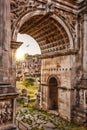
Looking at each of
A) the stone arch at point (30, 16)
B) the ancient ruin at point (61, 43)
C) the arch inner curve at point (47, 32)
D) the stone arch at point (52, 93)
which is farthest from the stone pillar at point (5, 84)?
the stone arch at point (52, 93)

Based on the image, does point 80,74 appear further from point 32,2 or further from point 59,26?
point 32,2

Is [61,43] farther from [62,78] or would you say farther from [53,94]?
[53,94]

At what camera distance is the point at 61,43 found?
1243cm

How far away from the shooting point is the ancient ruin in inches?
392

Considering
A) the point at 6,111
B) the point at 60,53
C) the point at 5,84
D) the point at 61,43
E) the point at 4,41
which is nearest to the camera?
the point at 6,111

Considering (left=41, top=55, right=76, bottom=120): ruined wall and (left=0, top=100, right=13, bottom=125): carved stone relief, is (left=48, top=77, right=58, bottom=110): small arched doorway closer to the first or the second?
(left=41, top=55, right=76, bottom=120): ruined wall

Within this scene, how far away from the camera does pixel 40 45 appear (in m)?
14.3

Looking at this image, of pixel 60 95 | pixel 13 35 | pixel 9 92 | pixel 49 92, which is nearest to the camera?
pixel 9 92

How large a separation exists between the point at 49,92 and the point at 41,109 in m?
1.58

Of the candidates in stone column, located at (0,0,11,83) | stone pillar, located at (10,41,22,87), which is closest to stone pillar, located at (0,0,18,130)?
stone column, located at (0,0,11,83)

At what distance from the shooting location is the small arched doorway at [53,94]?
1385 cm

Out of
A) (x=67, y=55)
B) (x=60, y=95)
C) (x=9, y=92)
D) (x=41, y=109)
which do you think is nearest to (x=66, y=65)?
(x=67, y=55)

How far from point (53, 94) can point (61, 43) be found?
4.04 m

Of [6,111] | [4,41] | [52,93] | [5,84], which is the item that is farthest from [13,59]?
[52,93]
